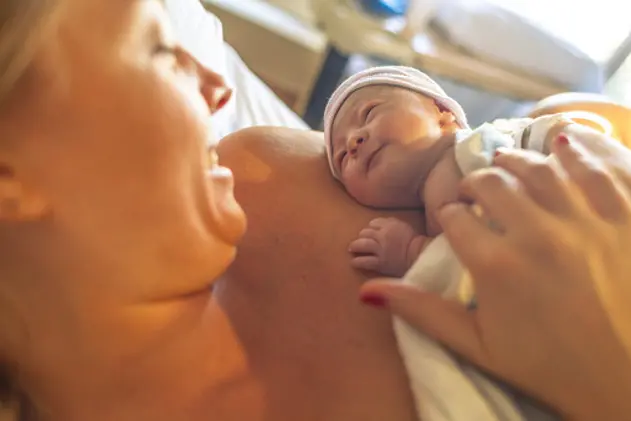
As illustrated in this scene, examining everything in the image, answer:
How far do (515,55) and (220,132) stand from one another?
0.79 metres

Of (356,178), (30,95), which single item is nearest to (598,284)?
(356,178)

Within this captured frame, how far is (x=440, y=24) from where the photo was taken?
1.79 metres

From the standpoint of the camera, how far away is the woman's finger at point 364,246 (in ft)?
2.61

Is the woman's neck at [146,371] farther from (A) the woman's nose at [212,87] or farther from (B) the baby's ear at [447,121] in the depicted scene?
(B) the baby's ear at [447,121]

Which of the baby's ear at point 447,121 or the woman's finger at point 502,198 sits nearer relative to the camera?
the woman's finger at point 502,198

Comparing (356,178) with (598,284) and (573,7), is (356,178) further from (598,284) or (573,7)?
(573,7)

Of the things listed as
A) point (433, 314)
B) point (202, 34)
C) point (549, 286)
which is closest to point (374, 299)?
point (433, 314)

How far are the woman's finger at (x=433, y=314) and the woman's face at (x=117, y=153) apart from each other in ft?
0.51

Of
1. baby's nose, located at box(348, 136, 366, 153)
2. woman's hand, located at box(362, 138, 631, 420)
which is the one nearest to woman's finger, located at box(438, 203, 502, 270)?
woman's hand, located at box(362, 138, 631, 420)

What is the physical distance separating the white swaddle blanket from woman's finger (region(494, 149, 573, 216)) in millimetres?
Answer: 94

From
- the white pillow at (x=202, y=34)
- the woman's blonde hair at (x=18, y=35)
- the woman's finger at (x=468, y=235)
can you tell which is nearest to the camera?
the woman's blonde hair at (x=18, y=35)

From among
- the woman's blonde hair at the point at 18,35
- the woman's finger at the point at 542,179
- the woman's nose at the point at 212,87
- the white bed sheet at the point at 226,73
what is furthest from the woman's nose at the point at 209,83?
the white bed sheet at the point at 226,73

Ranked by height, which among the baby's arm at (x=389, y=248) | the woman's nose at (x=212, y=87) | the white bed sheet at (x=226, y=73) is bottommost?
the white bed sheet at (x=226, y=73)

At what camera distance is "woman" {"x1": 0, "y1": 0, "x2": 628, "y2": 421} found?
56 centimetres
